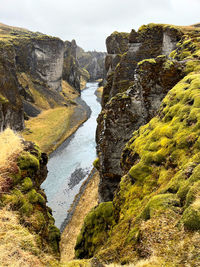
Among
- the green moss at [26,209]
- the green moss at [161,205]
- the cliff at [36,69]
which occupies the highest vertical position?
the cliff at [36,69]

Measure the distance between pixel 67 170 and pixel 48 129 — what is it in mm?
23673

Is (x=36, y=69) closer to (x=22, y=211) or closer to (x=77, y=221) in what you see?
(x=77, y=221)

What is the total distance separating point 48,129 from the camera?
64.3 metres

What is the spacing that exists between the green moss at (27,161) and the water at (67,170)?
18.2 metres

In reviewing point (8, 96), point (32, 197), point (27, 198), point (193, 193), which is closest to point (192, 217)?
point (193, 193)

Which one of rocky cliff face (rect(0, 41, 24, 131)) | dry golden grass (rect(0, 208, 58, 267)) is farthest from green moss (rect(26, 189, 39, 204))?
rocky cliff face (rect(0, 41, 24, 131))

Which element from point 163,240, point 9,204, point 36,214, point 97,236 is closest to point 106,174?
point 97,236

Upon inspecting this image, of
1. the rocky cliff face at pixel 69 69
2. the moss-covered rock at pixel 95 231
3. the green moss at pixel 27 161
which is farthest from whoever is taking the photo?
the rocky cliff face at pixel 69 69

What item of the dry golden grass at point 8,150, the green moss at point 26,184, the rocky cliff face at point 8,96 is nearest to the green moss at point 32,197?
the green moss at point 26,184

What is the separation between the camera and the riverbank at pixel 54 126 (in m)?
55.7

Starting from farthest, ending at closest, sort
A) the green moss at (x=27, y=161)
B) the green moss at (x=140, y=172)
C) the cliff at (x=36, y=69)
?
the cliff at (x=36, y=69)
the green moss at (x=27, y=161)
the green moss at (x=140, y=172)

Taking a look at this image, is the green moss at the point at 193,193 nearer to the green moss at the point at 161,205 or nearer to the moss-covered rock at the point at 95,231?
the green moss at the point at 161,205

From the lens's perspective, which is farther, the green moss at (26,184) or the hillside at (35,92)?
the hillside at (35,92)

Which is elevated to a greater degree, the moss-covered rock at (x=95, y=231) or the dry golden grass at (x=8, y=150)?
the dry golden grass at (x=8, y=150)
